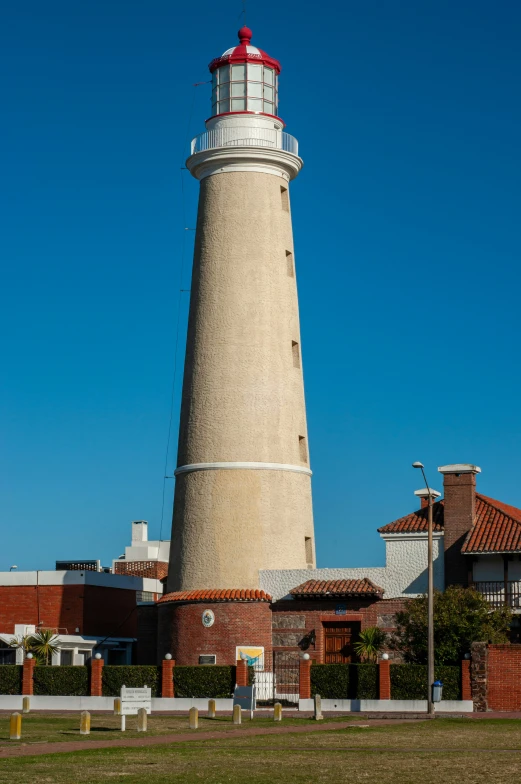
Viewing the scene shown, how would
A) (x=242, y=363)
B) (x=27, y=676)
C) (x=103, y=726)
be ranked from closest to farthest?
(x=103, y=726), (x=27, y=676), (x=242, y=363)

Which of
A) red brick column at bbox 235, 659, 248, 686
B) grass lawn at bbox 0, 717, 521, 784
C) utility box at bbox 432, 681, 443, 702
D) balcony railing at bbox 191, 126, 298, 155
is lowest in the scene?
grass lawn at bbox 0, 717, 521, 784

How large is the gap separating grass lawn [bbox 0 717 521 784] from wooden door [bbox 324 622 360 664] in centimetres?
1546

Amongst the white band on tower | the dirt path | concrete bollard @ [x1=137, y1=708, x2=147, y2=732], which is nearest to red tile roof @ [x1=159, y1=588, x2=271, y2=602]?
the white band on tower

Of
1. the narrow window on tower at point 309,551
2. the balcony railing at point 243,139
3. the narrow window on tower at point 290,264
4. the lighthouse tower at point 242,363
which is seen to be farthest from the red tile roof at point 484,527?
the balcony railing at point 243,139

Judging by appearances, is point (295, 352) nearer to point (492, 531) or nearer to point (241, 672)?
point (492, 531)

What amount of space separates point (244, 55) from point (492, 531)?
20.0 metres

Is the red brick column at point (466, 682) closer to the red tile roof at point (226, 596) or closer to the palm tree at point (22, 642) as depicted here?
the red tile roof at point (226, 596)

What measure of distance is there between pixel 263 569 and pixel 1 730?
16.3 metres

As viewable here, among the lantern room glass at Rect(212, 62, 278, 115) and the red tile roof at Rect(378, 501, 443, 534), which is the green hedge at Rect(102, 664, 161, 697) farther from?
the lantern room glass at Rect(212, 62, 278, 115)

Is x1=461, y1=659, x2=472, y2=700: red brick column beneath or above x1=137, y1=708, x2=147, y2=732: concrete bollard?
above

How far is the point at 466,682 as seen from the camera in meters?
41.4

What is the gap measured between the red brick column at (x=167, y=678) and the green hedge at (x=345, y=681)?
501 centimetres

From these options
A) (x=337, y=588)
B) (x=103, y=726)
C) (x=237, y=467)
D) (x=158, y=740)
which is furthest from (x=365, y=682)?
(x=158, y=740)

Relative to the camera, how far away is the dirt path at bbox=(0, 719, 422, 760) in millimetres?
25672
